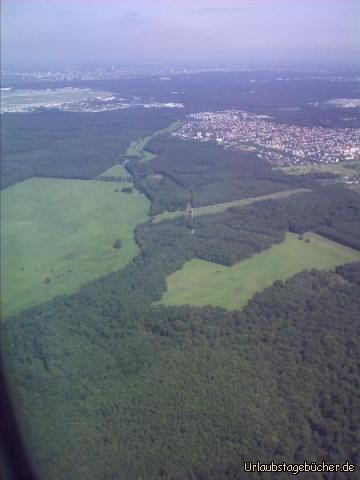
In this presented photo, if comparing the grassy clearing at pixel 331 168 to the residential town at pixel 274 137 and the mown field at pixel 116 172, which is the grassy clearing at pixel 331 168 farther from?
the mown field at pixel 116 172

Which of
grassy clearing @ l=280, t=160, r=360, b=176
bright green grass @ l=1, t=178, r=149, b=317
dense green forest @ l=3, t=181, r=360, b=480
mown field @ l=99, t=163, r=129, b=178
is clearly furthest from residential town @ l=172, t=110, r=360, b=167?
dense green forest @ l=3, t=181, r=360, b=480

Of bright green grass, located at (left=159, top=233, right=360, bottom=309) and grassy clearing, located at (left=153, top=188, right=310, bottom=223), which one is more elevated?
grassy clearing, located at (left=153, top=188, right=310, bottom=223)

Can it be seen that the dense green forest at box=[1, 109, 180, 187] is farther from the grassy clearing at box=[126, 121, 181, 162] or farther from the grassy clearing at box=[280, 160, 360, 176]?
the grassy clearing at box=[280, 160, 360, 176]

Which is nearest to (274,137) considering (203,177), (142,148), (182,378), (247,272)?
(203,177)

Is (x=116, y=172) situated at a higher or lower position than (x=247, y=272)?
higher

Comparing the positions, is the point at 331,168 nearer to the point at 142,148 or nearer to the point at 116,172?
the point at 116,172
